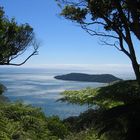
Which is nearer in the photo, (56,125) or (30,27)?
(56,125)

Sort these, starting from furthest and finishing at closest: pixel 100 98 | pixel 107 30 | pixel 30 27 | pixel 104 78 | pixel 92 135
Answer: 1. pixel 104 78
2. pixel 30 27
3. pixel 107 30
4. pixel 100 98
5. pixel 92 135

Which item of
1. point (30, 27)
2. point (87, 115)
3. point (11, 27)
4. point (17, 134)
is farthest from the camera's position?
point (30, 27)

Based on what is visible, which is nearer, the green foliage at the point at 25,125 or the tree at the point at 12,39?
the green foliage at the point at 25,125

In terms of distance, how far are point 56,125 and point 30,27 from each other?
19.3 meters

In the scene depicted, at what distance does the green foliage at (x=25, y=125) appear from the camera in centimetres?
1015

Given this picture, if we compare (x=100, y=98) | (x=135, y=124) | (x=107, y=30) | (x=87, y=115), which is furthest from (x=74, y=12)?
(x=135, y=124)

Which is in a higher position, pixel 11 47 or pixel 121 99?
pixel 11 47

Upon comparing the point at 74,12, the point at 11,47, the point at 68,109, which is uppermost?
the point at 74,12

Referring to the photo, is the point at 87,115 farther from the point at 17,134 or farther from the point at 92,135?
the point at 17,134

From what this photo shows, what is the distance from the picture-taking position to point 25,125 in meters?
11.4

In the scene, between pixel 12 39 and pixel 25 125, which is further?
pixel 12 39

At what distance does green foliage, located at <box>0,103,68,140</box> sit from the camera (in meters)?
10.2

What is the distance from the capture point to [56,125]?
13.0 meters

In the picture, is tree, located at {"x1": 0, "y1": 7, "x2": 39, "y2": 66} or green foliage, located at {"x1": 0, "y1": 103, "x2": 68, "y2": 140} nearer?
green foliage, located at {"x1": 0, "y1": 103, "x2": 68, "y2": 140}
